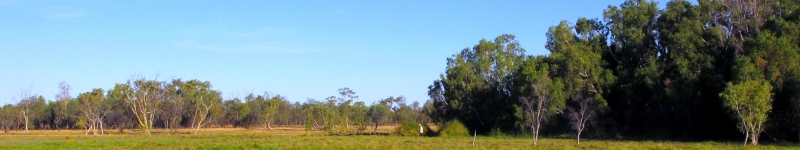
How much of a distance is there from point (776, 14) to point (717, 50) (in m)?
4.39

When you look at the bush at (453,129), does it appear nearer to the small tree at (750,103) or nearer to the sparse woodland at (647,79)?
the sparse woodland at (647,79)

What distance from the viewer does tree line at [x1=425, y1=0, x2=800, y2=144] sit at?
1634 inches

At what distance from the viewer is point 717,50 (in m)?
47.8

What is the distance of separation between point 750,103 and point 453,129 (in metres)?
27.6

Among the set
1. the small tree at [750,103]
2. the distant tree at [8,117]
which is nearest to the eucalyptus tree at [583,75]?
the small tree at [750,103]

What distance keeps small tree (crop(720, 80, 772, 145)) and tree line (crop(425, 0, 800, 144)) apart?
0.06 metres

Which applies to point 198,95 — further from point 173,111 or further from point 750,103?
point 750,103

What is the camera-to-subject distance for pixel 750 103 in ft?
125

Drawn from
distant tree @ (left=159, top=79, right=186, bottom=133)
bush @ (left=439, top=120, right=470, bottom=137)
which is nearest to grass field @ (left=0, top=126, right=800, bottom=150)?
bush @ (left=439, top=120, right=470, bottom=137)

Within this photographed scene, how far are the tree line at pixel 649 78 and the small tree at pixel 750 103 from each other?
6 centimetres

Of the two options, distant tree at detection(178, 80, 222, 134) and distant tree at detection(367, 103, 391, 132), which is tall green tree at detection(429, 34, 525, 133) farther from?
distant tree at detection(367, 103, 391, 132)

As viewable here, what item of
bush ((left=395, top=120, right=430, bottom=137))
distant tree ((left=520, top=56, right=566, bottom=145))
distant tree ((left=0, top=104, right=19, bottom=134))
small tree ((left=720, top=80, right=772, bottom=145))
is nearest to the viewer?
small tree ((left=720, top=80, right=772, bottom=145))

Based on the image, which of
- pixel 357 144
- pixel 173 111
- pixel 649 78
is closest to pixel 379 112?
pixel 173 111

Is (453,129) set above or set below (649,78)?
below
